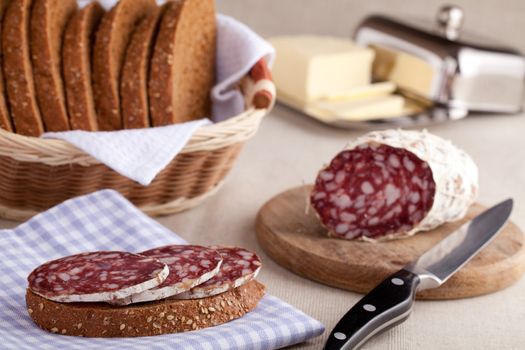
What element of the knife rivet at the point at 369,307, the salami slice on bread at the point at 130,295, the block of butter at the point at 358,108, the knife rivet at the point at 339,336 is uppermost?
the salami slice on bread at the point at 130,295

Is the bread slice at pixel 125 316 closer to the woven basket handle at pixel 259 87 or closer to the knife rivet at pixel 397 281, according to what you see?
the knife rivet at pixel 397 281

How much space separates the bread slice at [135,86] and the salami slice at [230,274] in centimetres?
50

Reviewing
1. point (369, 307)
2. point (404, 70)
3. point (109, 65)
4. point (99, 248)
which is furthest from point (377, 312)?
point (404, 70)

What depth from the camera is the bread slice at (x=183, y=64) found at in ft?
6.01

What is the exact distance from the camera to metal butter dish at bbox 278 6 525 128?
2594 millimetres

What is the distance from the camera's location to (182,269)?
1271mm

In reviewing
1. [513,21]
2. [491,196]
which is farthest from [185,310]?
[513,21]

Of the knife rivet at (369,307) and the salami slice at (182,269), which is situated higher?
the salami slice at (182,269)

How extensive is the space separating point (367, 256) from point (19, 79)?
0.73 m

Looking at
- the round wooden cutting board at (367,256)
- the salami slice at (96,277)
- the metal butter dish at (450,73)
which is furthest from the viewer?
the metal butter dish at (450,73)

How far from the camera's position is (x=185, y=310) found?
1.25m

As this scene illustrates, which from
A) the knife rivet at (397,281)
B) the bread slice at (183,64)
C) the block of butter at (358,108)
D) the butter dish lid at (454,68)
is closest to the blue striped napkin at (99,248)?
the knife rivet at (397,281)

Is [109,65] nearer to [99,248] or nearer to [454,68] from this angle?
[99,248]

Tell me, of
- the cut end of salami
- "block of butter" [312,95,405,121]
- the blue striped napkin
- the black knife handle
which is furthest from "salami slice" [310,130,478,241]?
"block of butter" [312,95,405,121]
